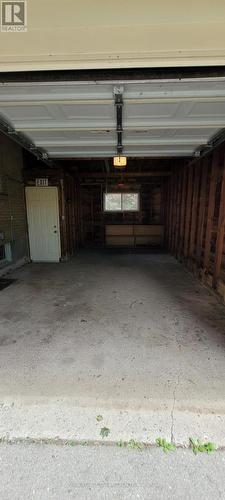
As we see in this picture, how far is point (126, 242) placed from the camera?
9508 mm

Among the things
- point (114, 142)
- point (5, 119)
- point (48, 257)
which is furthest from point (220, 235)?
point (48, 257)

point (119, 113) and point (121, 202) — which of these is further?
point (121, 202)

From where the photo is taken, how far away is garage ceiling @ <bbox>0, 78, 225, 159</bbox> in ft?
6.48

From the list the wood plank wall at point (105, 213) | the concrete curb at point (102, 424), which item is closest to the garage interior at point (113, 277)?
the concrete curb at point (102, 424)

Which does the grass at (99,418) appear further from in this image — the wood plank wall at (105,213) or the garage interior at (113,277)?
the wood plank wall at (105,213)

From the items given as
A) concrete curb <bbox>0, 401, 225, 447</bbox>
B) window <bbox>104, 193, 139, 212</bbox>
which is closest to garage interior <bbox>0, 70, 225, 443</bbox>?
concrete curb <bbox>0, 401, 225, 447</bbox>

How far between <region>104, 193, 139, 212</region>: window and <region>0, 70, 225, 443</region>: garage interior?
3.08 meters

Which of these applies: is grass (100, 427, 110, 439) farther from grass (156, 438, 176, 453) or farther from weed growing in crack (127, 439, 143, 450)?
grass (156, 438, 176, 453)

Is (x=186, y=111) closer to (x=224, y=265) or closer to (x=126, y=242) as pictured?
(x=224, y=265)

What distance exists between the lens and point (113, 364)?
1941 mm

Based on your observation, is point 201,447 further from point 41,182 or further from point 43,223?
point 41,182

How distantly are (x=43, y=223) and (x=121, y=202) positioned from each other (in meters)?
4.29

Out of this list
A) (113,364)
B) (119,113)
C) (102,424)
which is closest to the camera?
(102,424)

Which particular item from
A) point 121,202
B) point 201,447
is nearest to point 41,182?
point 121,202
